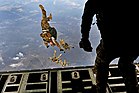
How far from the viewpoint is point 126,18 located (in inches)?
179

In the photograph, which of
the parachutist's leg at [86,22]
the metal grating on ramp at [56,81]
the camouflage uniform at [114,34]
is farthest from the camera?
the metal grating on ramp at [56,81]

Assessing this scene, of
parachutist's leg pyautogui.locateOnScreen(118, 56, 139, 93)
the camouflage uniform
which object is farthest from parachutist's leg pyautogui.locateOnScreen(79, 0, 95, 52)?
parachutist's leg pyautogui.locateOnScreen(118, 56, 139, 93)

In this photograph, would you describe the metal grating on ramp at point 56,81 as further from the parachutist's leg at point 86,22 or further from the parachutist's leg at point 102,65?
the parachutist's leg at point 86,22

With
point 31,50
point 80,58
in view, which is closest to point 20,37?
point 31,50

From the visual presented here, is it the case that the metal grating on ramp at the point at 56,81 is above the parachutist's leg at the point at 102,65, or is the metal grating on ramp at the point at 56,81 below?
above

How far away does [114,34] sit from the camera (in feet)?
15.4

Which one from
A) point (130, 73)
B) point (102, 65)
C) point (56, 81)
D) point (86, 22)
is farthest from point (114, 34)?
point (56, 81)

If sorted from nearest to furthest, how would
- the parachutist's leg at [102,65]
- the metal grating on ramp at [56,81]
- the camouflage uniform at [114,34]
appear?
the camouflage uniform at [114,34]
the parachutist's leg at [102,65]
the metal grating on ramp at [56,81]

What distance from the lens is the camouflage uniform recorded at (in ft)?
14.9

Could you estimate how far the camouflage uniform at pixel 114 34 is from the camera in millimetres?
4527

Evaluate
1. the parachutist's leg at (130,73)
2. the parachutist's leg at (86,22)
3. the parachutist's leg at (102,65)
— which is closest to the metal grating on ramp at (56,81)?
the parachutist's leg at (102,65)

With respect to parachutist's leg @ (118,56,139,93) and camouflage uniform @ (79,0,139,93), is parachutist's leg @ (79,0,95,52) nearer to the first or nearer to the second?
camouflage uniform @ (79,0,139,93)

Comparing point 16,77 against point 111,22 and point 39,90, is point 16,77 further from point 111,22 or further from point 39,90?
point 111,22

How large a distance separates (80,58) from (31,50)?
131ft
